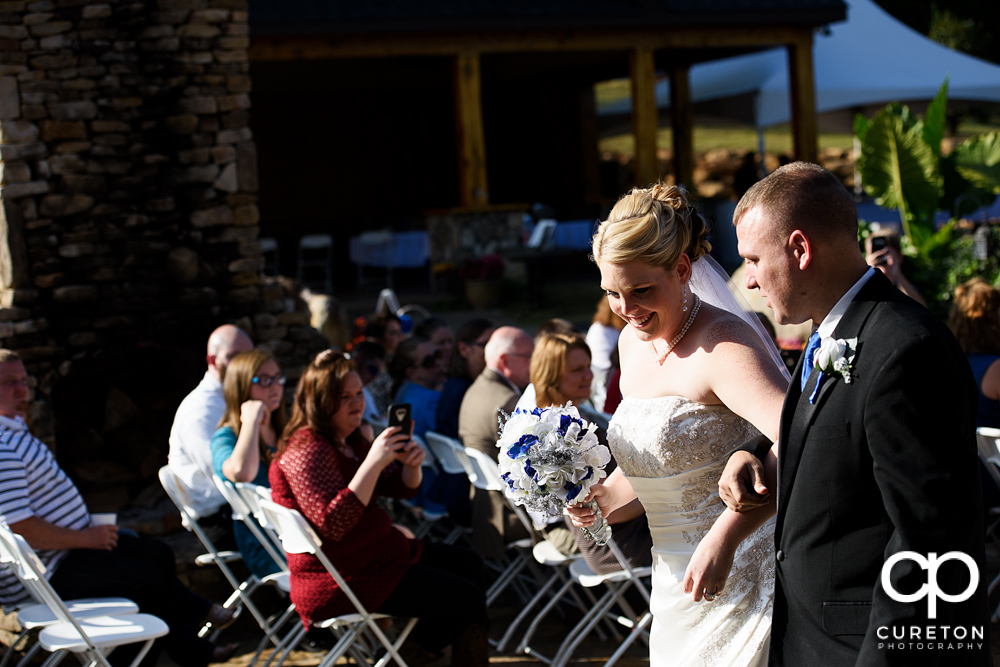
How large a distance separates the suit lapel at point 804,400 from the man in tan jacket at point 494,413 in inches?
120

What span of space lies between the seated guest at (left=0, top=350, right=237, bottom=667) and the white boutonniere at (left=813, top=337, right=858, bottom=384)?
350 centimetres

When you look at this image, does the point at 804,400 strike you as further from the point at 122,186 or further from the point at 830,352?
the point at 122,186

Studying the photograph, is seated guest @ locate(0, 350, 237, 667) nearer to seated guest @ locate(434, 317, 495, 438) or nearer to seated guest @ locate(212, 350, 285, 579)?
seated guest @ locate(212, 350, 285, 579)

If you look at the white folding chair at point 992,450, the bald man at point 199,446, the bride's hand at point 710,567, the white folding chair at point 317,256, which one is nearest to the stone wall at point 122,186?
the bald man at point 199,446

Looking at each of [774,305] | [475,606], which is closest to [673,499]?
[774,305]

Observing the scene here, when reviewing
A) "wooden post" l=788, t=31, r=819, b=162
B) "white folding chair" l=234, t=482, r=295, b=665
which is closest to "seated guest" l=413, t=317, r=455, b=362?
"white folding chair" l=234, t=482, r=295, b=665

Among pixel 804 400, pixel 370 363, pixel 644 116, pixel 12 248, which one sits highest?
pixel 644 116

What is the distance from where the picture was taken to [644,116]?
48.0ft

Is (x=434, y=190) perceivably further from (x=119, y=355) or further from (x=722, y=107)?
(x=119, y=355)

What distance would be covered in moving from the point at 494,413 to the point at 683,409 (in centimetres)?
263

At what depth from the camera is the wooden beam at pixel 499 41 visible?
12.8m

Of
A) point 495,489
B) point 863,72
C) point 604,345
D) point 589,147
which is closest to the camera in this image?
point 495,489

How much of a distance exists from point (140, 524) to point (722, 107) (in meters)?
16.9

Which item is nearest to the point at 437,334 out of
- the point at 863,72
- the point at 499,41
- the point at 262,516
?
the point at 262,516
